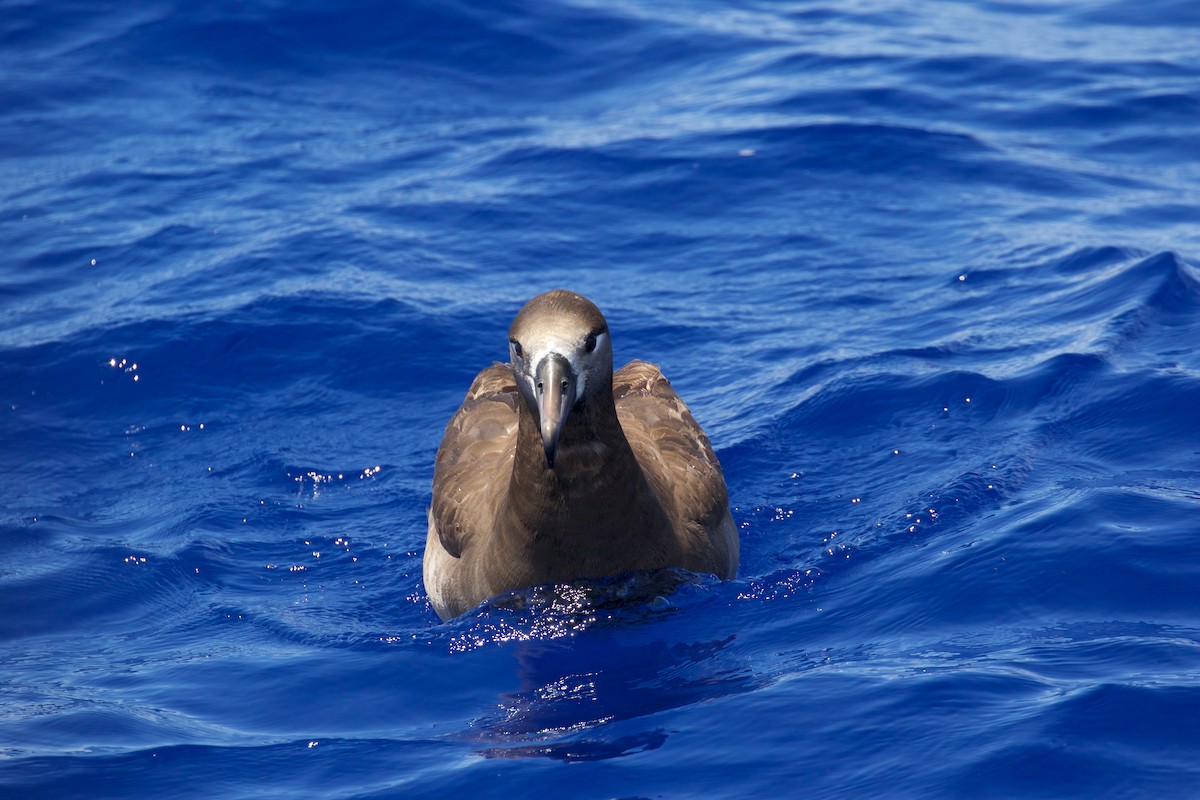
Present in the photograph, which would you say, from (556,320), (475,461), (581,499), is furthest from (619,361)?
(556,320)

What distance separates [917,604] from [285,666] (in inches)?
133

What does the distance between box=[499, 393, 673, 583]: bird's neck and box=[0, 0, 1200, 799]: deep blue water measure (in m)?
0.23

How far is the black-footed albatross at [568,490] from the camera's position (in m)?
7.19

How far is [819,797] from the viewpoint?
611 cm

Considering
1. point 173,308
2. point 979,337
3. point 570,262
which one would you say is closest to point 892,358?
point 979,337

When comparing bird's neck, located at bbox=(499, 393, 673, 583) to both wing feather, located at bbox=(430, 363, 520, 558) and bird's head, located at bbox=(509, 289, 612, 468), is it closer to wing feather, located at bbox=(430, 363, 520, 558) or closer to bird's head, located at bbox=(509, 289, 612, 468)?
bird's head, located at bbox=(509, 289, 612, 468)

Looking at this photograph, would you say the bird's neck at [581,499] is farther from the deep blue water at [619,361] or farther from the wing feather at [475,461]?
the wing feather at [475,461]

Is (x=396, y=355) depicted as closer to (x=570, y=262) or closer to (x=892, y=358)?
(x=570, y=262)

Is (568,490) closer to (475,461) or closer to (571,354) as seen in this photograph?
(571,354)

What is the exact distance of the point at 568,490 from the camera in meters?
7.52

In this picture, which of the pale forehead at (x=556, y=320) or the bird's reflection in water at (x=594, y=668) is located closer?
the bird's reflection in water at (x=594, y=668)

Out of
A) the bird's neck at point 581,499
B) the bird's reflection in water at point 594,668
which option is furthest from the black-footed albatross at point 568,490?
the bird's reflection in water at point 594,668

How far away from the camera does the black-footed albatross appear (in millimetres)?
7191

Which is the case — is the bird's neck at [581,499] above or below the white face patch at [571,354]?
below
